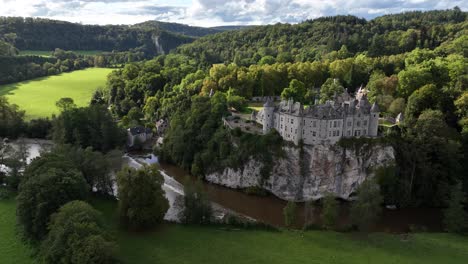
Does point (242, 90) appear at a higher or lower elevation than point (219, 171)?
higher

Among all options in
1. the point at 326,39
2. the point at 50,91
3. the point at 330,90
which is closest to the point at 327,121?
the point at 330,90

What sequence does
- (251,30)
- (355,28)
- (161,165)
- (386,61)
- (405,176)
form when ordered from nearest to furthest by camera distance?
(405,176), (161,165), (386,61), (355,28), (251,30)

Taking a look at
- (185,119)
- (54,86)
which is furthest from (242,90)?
(54,86)

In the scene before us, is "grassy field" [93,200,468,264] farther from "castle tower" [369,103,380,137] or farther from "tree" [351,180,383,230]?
"castle tower" [369,103,380,137]

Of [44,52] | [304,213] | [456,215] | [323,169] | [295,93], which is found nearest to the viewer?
[456,215]

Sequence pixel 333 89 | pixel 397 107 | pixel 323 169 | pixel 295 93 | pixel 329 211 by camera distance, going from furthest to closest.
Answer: pixel 333 89
pixel 295 93
pixel 397 107
pixel 323 169
pixel 329 211

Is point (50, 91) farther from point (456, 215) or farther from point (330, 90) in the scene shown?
point (456, 215)

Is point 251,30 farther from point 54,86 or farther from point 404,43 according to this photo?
point 54,86
